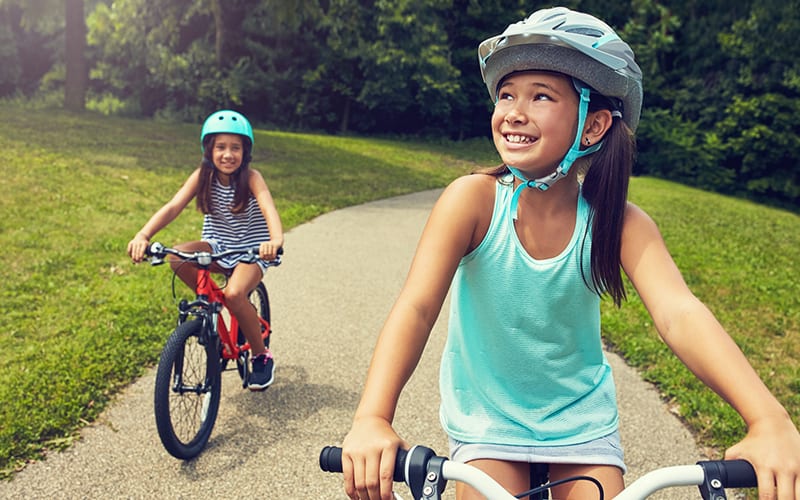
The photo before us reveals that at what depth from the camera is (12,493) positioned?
144 inches

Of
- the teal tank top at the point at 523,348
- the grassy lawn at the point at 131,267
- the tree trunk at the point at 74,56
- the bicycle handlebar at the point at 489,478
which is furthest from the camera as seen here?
the tree trunk at the point at 74,56

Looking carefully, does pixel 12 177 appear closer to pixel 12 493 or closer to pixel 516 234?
pixel 12 493

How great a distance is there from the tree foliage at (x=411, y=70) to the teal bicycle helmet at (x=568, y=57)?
996 inches

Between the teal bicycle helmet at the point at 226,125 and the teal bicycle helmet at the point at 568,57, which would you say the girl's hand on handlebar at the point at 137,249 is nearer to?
the teal bicycle helmet at the point at 226,125

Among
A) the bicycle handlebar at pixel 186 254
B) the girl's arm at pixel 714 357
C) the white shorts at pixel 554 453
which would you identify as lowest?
the white shorts at pixel 554 453

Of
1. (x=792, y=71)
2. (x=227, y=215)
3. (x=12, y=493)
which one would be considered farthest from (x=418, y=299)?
(x=792, y=71)

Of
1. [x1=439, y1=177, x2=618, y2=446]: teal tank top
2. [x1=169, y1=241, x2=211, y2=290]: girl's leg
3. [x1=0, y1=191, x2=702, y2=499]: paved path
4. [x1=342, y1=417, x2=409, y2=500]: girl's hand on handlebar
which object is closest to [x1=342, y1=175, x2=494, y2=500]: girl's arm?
[x1=342, y1=417, x2=409, y2=500]: girl's hand on handlebar

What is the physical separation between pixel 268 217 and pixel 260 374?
3.63ft

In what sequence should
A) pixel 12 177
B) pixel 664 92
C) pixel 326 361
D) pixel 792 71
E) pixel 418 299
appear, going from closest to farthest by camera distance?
1. pixel 418 299
2. pixel 326 361
3. pixel 12 177
4. pixel 792 71
5. pixel 664 92

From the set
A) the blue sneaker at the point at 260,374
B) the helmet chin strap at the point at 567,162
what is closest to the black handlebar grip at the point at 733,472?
the helmet chin strap at the point at 567,162

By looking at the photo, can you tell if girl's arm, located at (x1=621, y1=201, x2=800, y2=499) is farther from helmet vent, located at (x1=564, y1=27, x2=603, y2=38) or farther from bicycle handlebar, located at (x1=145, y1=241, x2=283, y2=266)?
bicycle handlebar, located at (x1=145, y1=241, x2=283, y2=266)

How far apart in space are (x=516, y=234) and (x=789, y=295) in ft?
25.7

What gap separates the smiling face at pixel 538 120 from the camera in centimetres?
200

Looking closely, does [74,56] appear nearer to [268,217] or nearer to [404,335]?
[268,217]
